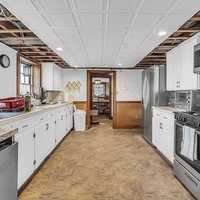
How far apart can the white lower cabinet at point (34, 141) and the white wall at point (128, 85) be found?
146 inches

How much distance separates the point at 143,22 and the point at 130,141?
361 cm

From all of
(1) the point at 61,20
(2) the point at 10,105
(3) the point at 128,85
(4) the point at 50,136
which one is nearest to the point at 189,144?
(1) the point at 61,20

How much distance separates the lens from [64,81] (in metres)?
7.91

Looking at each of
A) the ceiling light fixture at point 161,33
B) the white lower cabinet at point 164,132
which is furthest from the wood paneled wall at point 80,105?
the ceiling light fixture at point 161,33

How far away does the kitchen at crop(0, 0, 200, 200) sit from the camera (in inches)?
94.3

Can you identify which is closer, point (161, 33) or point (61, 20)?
point (61, 20)

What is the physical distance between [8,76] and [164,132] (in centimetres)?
317

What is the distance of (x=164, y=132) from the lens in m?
4.06

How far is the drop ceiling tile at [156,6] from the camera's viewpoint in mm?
2211

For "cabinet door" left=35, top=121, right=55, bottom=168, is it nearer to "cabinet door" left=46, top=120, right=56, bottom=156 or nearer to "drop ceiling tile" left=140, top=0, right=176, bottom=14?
"cabinet door" left=46, top=120, right=56, bottom=156

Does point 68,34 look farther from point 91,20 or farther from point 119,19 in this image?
point 119,19

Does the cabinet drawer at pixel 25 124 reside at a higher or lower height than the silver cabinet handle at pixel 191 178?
higher

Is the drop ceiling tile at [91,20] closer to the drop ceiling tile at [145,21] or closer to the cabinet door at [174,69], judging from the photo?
the drop ceiling tile at [145,21]

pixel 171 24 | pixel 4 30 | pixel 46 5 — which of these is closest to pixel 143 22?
pixel 171 24
